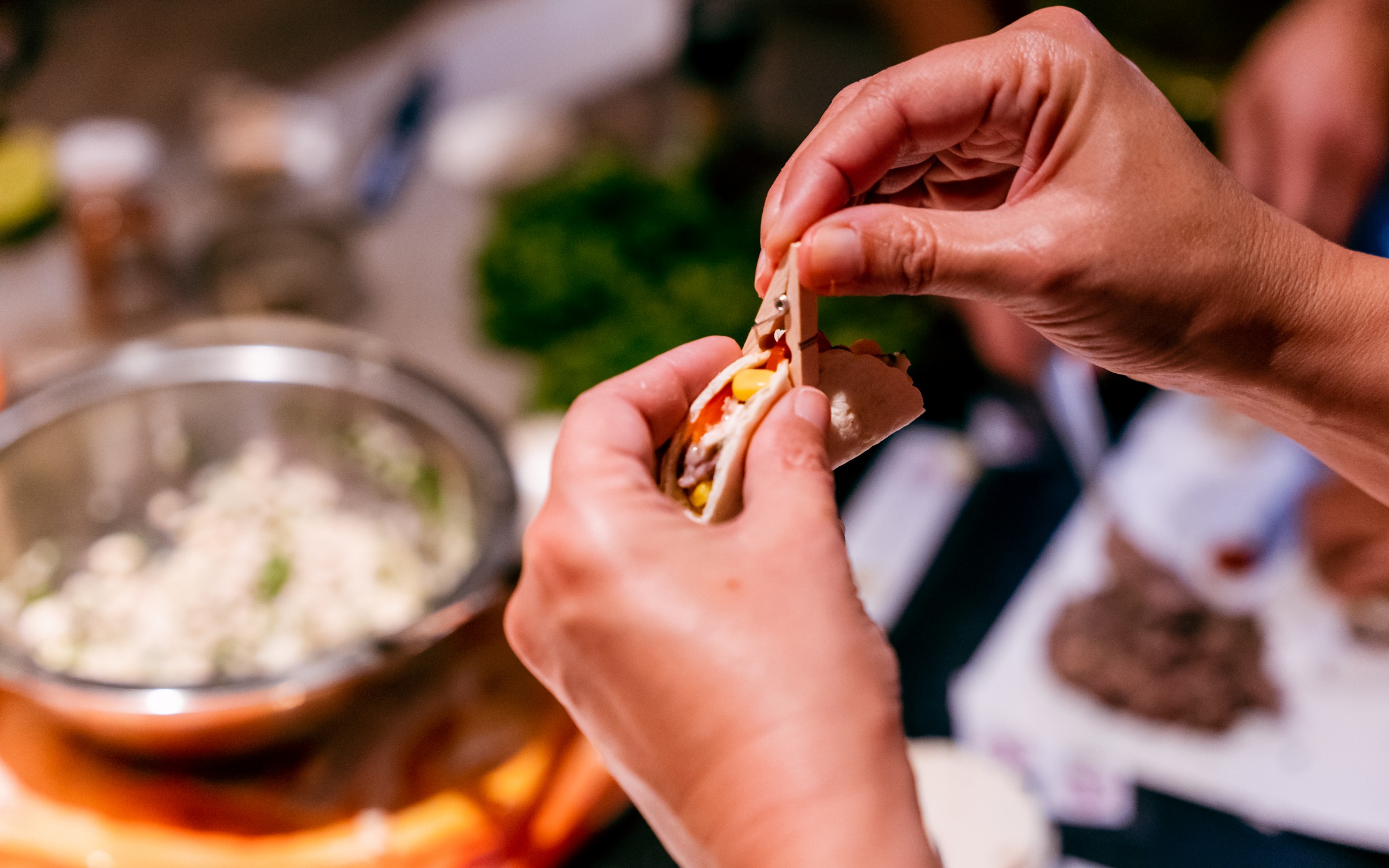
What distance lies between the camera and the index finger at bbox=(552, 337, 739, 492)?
726 millimetres

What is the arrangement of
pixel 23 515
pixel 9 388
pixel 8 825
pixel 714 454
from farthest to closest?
pixel 9 388
pixel 23 515
pixel 8 825
pixel 714 454

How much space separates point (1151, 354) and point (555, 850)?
936mm

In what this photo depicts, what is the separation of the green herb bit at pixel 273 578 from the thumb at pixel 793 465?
1.14 m

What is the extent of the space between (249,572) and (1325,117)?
81.3 inches

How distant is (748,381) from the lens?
0.82 metres

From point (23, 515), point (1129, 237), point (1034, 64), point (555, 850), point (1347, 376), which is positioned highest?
point (1034, 64)

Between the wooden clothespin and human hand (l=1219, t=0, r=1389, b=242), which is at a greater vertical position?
the wooden clothespin

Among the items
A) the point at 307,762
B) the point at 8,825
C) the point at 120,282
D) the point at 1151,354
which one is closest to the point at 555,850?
the point at 307,762

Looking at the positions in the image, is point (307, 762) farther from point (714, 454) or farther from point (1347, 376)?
point (1347, 376)

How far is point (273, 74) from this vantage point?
2693 mm

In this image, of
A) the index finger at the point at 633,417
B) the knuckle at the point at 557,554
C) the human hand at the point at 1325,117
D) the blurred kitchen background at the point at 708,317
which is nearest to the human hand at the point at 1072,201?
the index finger at the point at 633,417

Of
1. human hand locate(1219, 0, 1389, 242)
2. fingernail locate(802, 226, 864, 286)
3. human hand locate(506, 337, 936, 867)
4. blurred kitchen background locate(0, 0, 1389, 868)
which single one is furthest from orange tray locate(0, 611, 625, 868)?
human hand locate(1219, 0, 1389, 242)

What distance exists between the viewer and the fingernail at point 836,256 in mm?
735

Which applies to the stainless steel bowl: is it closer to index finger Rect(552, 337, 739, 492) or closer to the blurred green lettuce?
the blurred green lettuce
